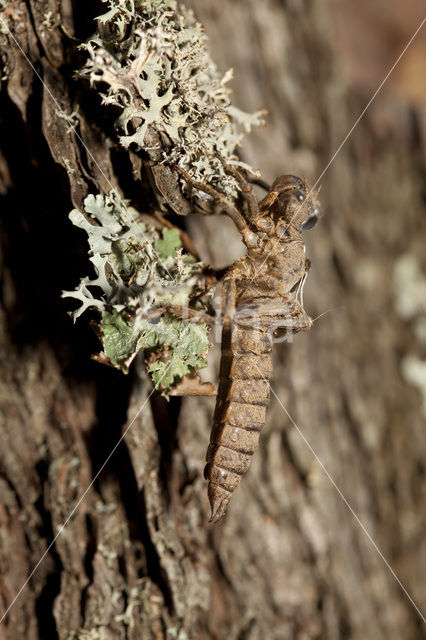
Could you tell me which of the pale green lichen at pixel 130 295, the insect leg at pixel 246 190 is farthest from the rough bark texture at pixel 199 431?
the insect leg at pixel 246 190

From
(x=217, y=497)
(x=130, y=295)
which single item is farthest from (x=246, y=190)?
(x=217, y=497)

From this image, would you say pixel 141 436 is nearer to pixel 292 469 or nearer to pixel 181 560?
pixel 181 560

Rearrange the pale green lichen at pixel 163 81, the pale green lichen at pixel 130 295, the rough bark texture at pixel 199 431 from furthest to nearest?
1. the rough bark texture at pixel 199 431
2. the pale green lichen at pixel 130 295
3. the pale green lichen at pixel 163 81

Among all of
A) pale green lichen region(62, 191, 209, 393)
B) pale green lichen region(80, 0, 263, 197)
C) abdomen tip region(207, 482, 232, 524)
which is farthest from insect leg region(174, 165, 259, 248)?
abdomen tip region(207, 482, 232, 524)

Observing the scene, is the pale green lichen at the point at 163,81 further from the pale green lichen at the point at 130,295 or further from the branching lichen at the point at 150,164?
the pale green lichen at the point at 130,295

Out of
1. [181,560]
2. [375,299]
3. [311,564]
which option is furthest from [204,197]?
[375,299]

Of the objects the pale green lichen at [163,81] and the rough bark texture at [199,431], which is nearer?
the pale green lichen at [163,81]
